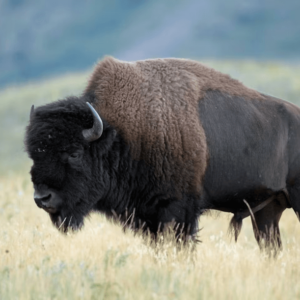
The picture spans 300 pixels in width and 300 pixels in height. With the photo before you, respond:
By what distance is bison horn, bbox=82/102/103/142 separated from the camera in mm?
5520

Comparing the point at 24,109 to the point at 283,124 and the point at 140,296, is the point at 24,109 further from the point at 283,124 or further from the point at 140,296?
the point at 140,296

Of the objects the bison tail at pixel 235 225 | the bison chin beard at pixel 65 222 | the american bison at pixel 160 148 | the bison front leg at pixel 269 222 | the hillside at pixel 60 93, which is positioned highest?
the american bison at pixel 160 148

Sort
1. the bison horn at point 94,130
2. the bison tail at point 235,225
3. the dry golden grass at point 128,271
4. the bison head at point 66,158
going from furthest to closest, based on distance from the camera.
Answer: the bison tail at point 235,225, the bison horn at point 94,130, the bison head at point 66,158, the dry golden grass at point 128,271

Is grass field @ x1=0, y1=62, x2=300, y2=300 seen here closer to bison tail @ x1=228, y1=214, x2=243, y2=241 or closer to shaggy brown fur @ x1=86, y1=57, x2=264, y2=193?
bison tail @ x1=228, y1=214, x2=243, y2=241

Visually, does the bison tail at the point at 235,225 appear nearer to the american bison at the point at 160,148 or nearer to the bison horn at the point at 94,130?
the american bison at the point at 160,148

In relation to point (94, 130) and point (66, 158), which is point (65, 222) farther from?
point (94, 130)

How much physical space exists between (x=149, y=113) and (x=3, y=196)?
5.37 m

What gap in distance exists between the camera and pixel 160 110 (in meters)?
5.70

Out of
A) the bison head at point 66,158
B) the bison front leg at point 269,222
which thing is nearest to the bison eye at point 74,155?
the bison head at point 66,158

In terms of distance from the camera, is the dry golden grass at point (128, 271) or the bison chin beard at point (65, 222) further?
the bison chin beard at point (65, 222)

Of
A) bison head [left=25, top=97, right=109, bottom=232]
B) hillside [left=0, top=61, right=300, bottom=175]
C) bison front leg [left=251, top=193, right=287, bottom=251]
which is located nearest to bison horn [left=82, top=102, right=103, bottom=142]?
bison head [left=25, top=97, right=109, bottom=232]

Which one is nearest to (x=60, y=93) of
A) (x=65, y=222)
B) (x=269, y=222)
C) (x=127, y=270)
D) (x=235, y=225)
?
(x=269, y=222)

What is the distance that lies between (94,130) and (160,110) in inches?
26.0

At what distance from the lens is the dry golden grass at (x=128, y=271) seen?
391cm
